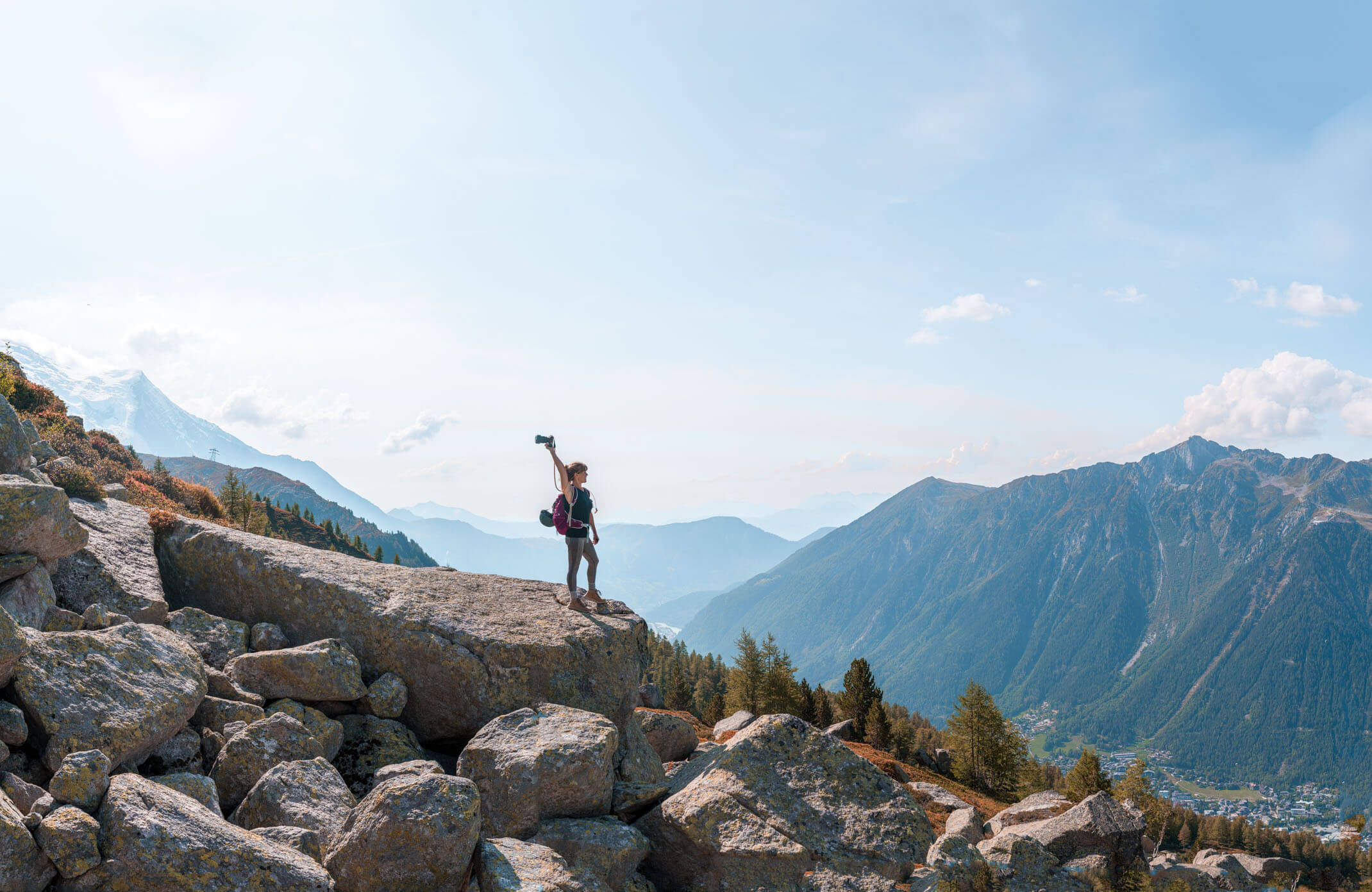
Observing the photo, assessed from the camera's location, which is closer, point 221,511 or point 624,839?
point 624,839

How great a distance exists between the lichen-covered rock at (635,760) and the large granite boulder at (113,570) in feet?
36.1

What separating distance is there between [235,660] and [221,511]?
139ft

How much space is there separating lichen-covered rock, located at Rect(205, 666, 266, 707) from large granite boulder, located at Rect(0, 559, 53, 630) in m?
3.05

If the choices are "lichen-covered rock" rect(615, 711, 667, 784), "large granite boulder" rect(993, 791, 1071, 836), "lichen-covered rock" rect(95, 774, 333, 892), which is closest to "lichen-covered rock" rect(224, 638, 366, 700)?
"lichen-covered rock" rect(95, 774, 333, 892)

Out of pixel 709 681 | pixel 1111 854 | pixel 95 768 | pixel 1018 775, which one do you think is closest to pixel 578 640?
pixel 95 768

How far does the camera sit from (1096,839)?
23.3m

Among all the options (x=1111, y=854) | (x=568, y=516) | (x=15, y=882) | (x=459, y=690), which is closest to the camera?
(x=15, y=882)

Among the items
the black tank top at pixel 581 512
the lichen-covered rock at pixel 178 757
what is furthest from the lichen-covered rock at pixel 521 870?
the black tank top at pixel 581 512

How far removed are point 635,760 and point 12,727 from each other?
1161cm

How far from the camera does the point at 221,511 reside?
164ft

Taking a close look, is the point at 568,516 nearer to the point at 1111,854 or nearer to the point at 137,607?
the point at 137,607

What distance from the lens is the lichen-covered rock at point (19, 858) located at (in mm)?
8422

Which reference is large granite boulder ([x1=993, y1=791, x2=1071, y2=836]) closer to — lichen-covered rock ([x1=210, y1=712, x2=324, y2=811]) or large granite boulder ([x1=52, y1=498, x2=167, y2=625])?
lichen-covered rock ([x1=210, y1=712, x2=324, y2=811])

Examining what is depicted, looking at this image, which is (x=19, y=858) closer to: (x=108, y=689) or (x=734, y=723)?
(x=108, y=689)
